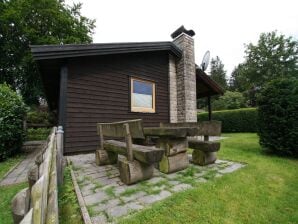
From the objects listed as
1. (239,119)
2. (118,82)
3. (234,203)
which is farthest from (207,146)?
(239,119)

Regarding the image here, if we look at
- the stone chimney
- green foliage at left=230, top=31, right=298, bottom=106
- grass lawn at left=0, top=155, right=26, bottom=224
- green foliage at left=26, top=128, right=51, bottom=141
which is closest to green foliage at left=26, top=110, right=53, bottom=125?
green foliage at left=26, top=128, right=51, bottom=141

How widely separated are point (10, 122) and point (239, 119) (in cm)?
1400

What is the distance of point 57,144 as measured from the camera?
298cm

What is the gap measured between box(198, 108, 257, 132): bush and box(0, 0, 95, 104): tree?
49.1ft

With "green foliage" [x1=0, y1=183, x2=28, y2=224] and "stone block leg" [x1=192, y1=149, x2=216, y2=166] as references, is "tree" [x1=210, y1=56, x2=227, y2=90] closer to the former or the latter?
"stone block leg" [x1=192, y1=149, x2=216, y2=166]

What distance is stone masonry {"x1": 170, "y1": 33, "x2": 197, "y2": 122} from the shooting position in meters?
7.90

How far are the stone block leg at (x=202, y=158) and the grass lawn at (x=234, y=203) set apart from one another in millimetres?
627

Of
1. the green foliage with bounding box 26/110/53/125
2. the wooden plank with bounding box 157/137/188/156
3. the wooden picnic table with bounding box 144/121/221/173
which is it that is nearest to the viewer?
the wooden picnic table with bounding box 144/121/221/173

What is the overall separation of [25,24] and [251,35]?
1309 inches

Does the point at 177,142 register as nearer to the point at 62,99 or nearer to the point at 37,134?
the point at 62,99

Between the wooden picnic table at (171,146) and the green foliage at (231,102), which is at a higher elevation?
the green foliage at (231,102)

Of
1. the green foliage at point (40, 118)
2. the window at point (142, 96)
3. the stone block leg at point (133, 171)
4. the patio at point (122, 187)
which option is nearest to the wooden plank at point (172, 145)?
the patio at point (122, 187)

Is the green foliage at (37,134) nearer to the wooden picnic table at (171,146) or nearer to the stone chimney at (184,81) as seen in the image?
the stone chimney at (184,81)

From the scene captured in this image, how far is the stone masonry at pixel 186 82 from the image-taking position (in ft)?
25.9
